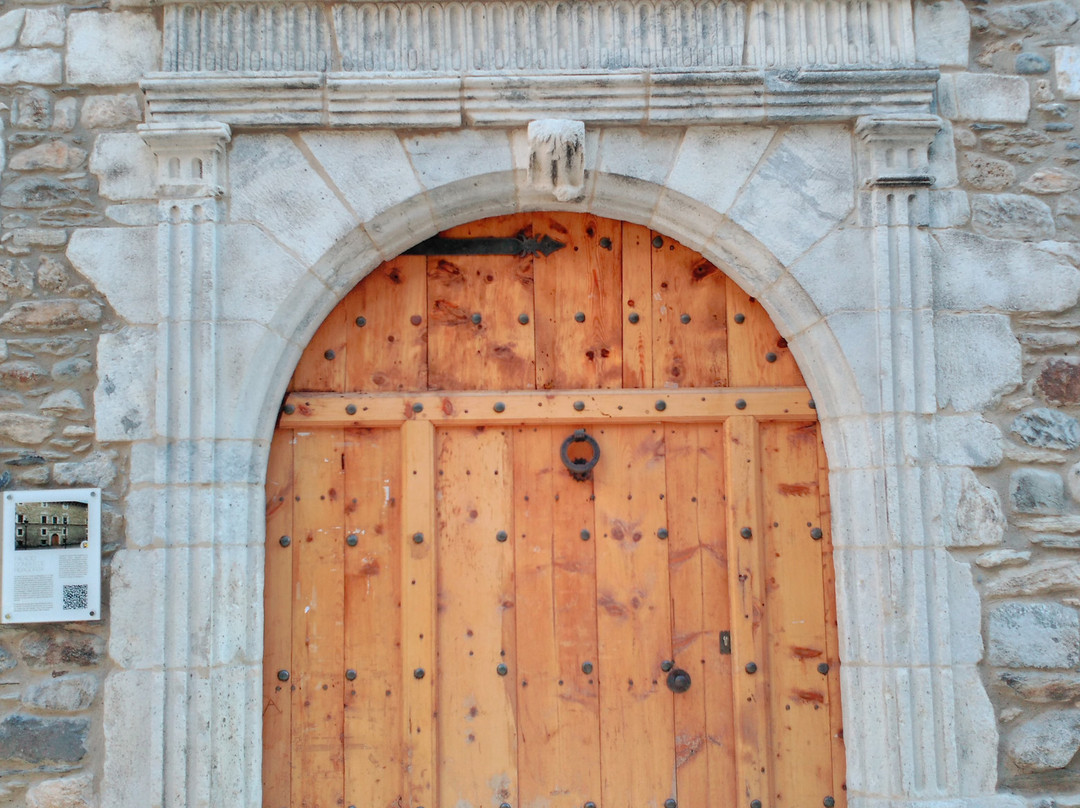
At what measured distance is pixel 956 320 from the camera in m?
2.87

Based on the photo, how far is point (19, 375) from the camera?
9.14ft

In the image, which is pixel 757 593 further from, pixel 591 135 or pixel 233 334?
pixel 233 334

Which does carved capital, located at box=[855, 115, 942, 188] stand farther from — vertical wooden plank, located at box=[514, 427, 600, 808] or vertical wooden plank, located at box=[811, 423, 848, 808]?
vertical wooden plank, located at box=[514, 427, 600, 808]

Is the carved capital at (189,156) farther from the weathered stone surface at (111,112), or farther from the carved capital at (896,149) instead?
the carved capital at (896,149)

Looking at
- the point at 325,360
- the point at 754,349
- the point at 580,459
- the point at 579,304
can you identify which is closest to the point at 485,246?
the point at 579,304

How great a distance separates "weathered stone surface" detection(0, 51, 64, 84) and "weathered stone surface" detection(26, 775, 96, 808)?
6.25 ft

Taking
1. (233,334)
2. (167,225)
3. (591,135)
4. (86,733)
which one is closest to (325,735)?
(86,733)

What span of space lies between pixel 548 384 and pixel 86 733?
156 cm

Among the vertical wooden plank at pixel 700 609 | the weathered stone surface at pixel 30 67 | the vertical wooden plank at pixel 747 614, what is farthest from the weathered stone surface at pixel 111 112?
the vertical wooden plank at pixel 747 614

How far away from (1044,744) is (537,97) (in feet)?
7.22

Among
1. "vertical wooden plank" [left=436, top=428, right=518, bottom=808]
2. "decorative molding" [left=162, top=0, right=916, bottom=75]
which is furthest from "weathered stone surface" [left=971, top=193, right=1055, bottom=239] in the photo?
"vertical wooden plank" [left=436, top=428, right=518, bottom=808]

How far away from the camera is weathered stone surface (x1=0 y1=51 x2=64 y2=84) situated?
2889mm

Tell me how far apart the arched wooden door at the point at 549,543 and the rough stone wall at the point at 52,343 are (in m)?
0.49

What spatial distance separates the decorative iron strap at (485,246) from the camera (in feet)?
10.2
